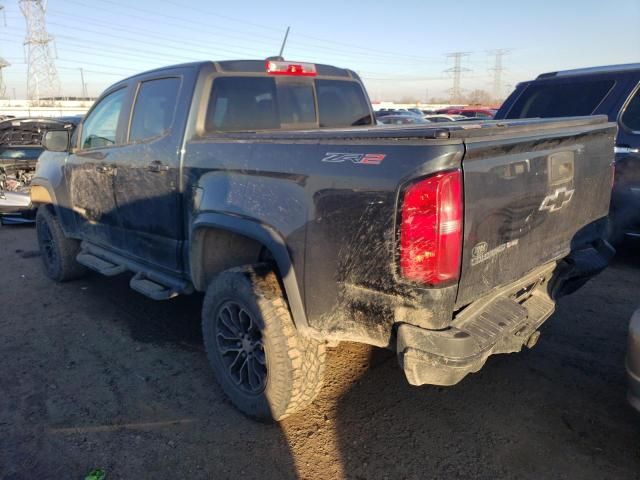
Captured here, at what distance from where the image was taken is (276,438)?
289 cm

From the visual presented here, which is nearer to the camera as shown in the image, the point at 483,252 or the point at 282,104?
the point at 483,252

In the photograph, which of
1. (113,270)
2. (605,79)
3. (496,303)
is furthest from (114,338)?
(605,79)

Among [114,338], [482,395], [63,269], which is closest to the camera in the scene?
[482,395]

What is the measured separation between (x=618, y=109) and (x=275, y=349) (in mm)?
4669

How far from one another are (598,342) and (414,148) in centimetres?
271

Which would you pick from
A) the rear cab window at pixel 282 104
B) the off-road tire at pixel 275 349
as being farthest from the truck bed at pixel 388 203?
the rear cab window at pixel 282 104

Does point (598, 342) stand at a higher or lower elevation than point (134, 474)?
lower

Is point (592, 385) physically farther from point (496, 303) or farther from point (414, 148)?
point (414, 148)

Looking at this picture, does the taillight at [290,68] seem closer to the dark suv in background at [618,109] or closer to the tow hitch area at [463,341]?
the tow hitch area at [463,341]

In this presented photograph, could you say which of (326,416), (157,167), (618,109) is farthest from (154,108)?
(618,109)

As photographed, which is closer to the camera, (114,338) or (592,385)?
(592,385)

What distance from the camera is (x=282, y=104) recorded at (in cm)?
386

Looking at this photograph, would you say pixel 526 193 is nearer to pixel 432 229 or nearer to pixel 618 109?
pixel 432 229

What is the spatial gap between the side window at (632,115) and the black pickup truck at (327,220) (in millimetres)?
2490
